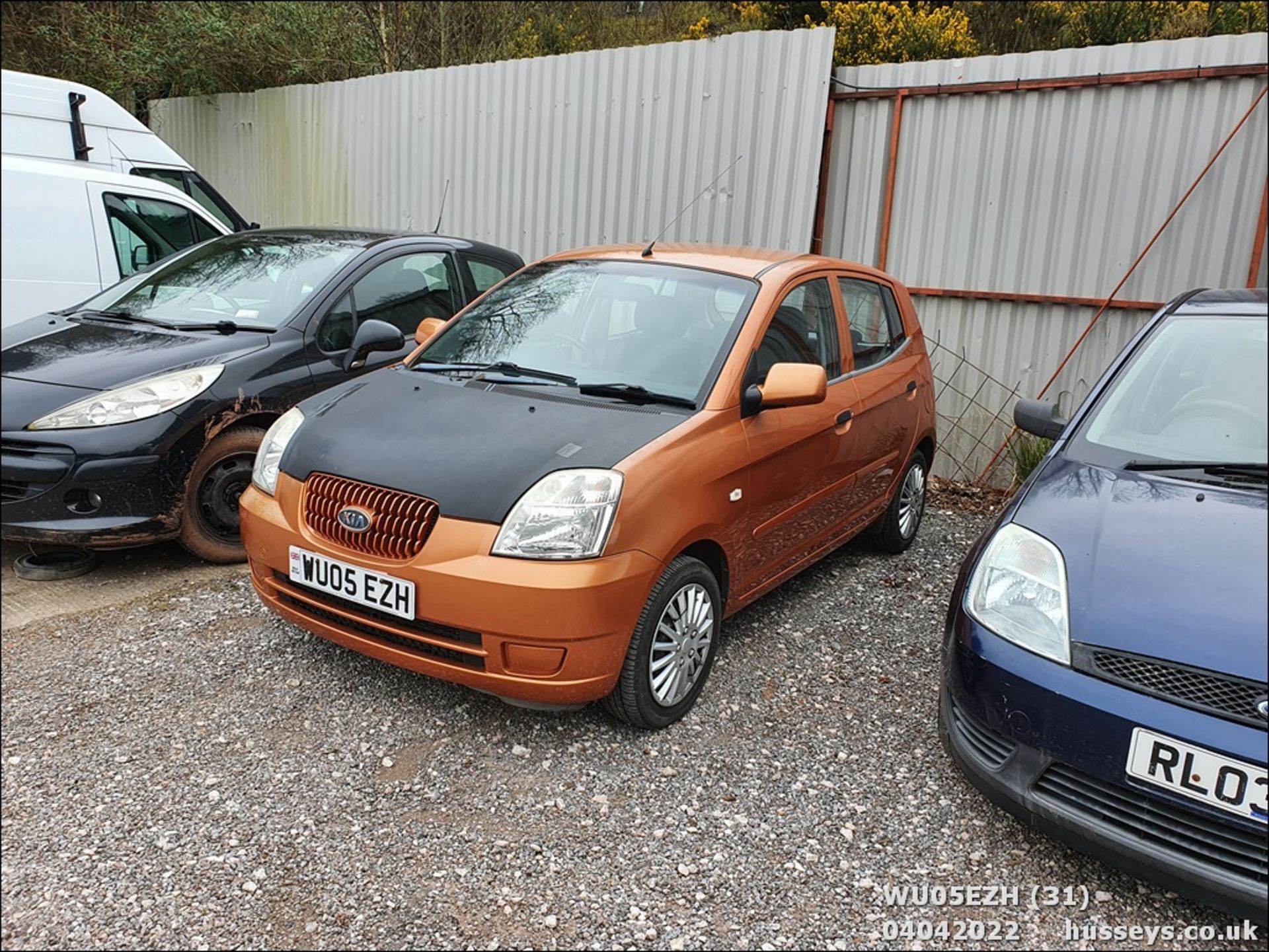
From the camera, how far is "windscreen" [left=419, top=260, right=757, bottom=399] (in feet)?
11.3

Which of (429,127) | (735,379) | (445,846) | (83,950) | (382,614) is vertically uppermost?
(429,127)

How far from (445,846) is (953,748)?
4.91 feet

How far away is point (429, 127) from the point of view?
8344 millimetres

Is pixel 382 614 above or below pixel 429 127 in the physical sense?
below

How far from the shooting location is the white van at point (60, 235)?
117 centimetres

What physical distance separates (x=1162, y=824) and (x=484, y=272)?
4.53 m

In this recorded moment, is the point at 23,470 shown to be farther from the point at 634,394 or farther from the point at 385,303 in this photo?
the point at 385,303

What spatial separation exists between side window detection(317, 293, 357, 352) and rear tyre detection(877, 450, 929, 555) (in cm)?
298

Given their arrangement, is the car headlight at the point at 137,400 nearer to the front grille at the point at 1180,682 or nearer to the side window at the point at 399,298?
the side window at the point at 399,298

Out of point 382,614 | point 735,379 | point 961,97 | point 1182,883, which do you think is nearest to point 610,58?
point 961,97

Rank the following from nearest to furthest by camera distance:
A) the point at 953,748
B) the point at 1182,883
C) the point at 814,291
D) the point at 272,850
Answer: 1. the point at 1182,883
2. the point at 272,850
3. the point at 953,748
4. the point at 814,291

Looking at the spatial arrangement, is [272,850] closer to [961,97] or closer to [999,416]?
[999,416]

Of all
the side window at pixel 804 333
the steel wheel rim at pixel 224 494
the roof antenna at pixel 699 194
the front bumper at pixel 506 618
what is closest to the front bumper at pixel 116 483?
the steel wheel rim at pixel 224 494

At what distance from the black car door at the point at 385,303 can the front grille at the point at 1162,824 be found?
3650 mm
